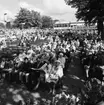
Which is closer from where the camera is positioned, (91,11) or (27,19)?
(91,11)

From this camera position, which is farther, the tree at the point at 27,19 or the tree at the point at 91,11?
the tree at the point at 27,19

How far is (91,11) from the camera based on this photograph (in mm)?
23172

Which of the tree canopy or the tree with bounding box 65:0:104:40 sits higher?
the tree canopy

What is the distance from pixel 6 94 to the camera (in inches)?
258

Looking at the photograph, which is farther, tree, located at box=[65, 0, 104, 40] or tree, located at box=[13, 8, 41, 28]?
tree, located at box=[13, 8, 41, 28]

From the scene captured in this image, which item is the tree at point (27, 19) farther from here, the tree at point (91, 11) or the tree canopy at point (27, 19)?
the tree at point (91, 11)

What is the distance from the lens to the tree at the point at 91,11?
73.8 ft

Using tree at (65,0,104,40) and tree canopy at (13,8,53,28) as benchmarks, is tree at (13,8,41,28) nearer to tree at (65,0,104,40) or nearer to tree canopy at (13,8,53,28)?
tree canopy at (13,8,53,28)

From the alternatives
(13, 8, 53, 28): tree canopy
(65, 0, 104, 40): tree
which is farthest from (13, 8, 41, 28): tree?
(65, 0, 104, 40): tree

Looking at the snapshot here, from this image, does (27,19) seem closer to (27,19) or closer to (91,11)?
(27,19)

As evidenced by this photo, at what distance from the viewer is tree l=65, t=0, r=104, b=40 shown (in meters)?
22.5

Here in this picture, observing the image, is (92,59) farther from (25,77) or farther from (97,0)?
(97,0)

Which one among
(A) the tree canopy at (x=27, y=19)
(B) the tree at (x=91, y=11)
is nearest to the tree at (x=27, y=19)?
(A) the tree canopy at (x=27, y=19)

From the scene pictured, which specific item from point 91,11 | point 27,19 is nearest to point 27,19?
point 27,19
